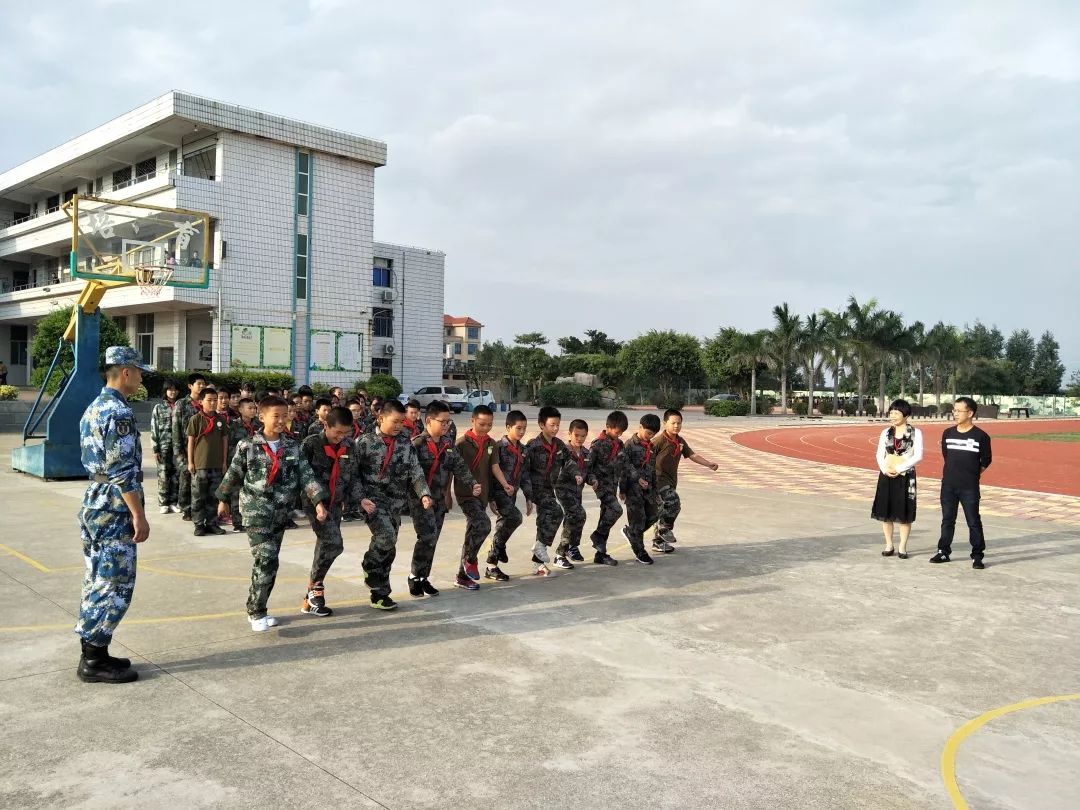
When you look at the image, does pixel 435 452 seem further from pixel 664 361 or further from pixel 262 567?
pixel 664 361

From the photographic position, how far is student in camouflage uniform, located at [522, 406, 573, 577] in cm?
788

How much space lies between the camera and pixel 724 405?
49969mm

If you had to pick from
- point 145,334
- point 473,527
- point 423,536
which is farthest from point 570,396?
point 423,536

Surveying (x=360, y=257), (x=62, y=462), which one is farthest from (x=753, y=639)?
(x=360, y=257)

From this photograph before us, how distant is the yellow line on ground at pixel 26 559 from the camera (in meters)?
7.54

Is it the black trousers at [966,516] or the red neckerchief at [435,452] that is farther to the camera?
the black trousers at [966,516]

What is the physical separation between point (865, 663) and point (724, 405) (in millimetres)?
45513

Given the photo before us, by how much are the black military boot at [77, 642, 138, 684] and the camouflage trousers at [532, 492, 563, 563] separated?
3.89 meters

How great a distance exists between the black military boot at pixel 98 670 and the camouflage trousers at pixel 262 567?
1.08 metres

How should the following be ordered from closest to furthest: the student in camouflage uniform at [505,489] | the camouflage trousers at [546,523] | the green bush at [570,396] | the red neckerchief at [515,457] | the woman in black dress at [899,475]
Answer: the student in camouflage uniform at [505,489], the red neckerchief at [515,457], the camouflage trousers at [546,523], the woman in black dress at [899,475], the green bush at [570,396]

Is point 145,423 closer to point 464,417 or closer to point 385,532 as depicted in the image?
point 464,417

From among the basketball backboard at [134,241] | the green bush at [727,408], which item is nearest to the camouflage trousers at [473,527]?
the basketball backboard at [134,241]

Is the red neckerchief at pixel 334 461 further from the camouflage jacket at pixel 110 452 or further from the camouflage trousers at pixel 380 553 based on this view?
the camouflage jacket at pixel 110 452

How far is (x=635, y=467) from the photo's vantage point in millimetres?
8484
